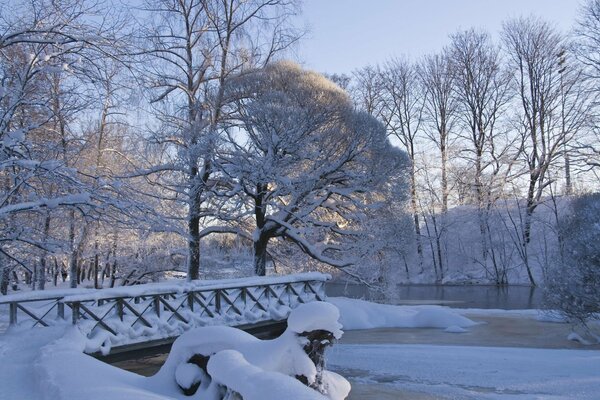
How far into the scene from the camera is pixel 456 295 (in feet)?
104

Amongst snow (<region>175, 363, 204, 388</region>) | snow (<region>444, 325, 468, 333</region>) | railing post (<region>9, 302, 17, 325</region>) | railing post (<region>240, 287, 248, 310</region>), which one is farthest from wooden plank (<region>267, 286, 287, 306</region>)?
snow (<region>175, 363, 204, 388</region>)

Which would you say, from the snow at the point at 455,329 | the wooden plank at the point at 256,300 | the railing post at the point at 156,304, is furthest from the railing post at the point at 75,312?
the snow at the point at 455,329

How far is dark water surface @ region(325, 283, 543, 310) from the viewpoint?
23719 mm

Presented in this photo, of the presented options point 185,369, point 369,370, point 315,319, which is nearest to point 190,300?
point 369,370

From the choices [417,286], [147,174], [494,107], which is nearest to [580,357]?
[147,174]

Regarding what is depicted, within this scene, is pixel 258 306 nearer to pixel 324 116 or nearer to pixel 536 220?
pixel 324 116

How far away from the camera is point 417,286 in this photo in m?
38.7

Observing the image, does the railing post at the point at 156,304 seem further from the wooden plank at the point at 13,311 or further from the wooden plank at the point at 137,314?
the wooden plank at the point at 13,311

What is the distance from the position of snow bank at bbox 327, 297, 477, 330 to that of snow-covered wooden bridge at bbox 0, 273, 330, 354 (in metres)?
4.50

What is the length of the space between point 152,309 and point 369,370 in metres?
4.46

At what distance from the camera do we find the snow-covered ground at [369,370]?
5164 millimetres

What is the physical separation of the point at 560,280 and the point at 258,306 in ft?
24.4

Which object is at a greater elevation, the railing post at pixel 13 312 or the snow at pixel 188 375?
the railing post at pixel 13 312

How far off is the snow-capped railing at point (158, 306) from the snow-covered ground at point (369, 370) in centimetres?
71
